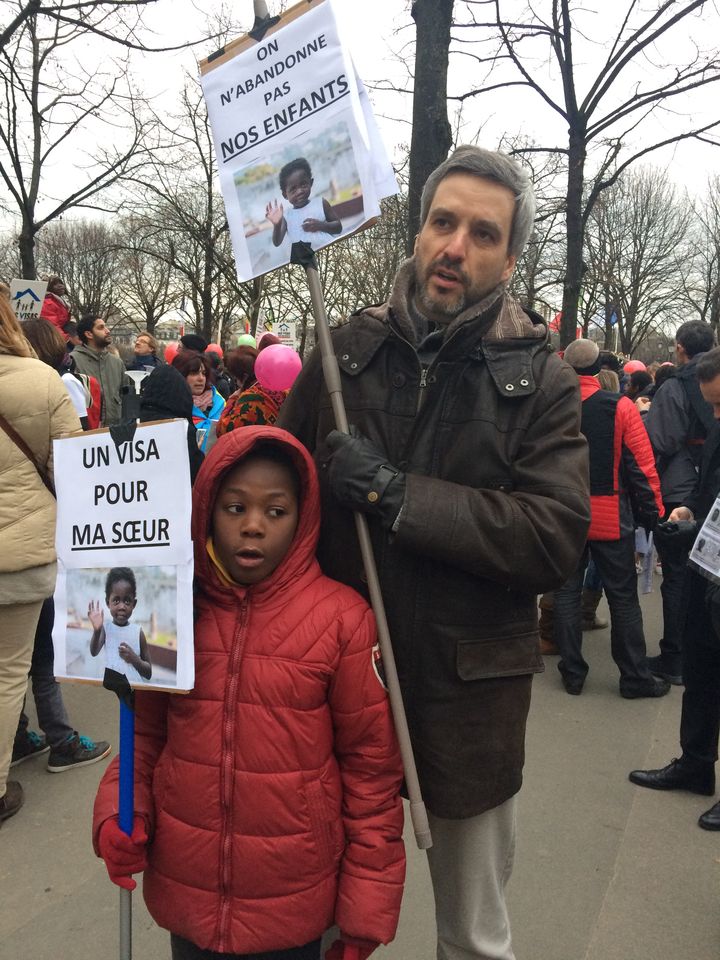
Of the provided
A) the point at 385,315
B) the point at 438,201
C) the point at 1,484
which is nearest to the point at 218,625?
the point at 385,315

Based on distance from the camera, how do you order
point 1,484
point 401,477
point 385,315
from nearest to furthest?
1. point 401,477
2. point 385,315
3. point 1,484

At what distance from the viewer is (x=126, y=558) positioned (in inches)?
64.6

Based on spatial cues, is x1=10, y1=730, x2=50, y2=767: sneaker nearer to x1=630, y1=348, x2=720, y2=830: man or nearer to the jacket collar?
x1=630, y1=348, x2=720, y2=830: man

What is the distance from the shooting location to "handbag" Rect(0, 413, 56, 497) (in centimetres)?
314

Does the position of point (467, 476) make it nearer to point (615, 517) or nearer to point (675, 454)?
point (615, 517)

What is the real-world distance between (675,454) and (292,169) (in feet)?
14.9

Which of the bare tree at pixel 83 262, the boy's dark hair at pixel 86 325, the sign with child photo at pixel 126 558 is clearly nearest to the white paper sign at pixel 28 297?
the boy's dark hair at pixel 86 325

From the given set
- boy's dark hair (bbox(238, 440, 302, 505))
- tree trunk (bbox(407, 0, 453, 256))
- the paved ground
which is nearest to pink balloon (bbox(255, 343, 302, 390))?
tree trunk (bbox(407, 0, 453, 256))

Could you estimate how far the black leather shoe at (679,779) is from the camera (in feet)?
12.2

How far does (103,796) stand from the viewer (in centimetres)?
177

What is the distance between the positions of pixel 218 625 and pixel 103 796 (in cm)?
44

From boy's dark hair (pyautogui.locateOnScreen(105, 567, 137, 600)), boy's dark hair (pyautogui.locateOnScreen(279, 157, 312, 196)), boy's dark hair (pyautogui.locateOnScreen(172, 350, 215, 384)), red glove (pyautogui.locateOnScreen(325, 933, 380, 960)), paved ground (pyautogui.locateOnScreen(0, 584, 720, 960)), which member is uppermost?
boy's dark hair (pyautogui.locateOnScreen(279, 157, 312, 196))

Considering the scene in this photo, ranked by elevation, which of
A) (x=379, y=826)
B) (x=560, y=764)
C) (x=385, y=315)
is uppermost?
(x=385, y=315)

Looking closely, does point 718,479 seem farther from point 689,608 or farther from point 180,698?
point 180,698
